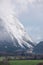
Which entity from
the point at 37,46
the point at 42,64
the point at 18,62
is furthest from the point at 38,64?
the point at 37,46

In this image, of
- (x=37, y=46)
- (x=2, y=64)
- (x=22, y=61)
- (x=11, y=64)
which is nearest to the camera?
(x=2, y=64)

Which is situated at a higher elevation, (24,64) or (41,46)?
(41,46)

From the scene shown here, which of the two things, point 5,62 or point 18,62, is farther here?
point 18,62

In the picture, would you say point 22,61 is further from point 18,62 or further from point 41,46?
point 41,46

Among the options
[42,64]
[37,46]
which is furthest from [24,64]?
[37,46]

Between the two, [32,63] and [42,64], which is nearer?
[42,64]

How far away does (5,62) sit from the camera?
156 ft

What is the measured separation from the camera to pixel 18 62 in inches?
2046

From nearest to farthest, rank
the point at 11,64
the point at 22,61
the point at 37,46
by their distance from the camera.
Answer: the point at 11,64, the point at 22,61, the point at 37,46

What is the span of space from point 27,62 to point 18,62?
178cm

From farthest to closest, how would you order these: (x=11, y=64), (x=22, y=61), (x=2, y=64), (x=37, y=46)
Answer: (x=37, y=46)
(x=22, y=61)
(x=11, y=64)
(x=2, y=64)

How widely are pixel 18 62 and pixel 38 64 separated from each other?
4823mm

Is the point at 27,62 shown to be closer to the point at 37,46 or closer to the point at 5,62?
the point at 5,62

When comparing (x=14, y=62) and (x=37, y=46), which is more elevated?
(x=37, y=46)
